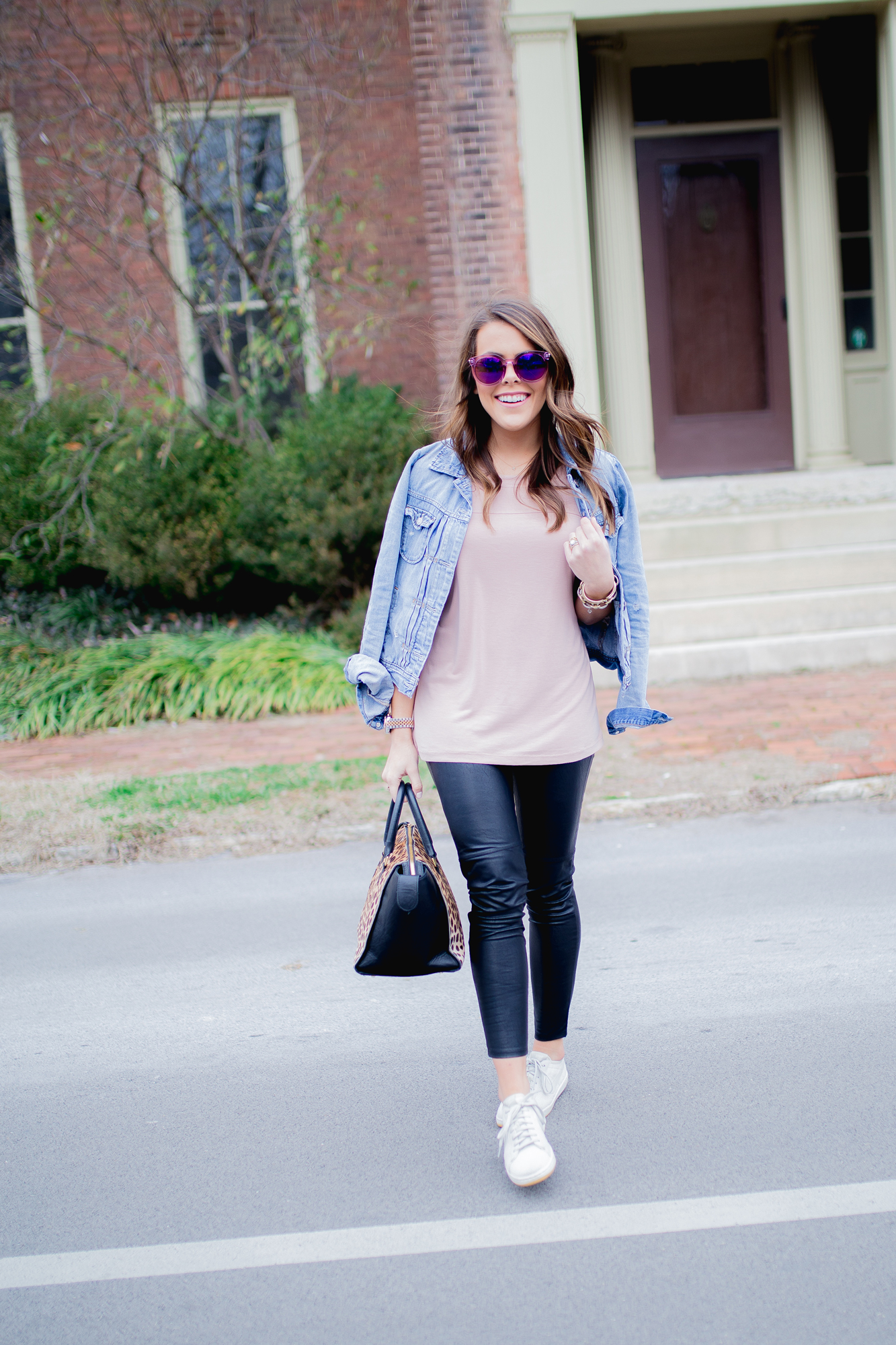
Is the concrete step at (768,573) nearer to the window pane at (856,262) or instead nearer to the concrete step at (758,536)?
the concrete step at (758,536)

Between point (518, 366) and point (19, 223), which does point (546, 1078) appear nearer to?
point (518, 366)

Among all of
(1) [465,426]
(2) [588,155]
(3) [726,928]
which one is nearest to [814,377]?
(2) [588,155]

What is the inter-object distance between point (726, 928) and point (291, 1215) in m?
2.13

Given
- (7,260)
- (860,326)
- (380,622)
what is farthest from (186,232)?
(380,622)

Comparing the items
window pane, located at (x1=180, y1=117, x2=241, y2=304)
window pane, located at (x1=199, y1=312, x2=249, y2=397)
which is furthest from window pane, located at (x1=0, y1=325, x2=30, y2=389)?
window pane, located at (x1=180, y1=117, x2=241, y2=304)

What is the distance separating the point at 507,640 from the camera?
9.48 ft

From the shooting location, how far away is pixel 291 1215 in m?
2.78

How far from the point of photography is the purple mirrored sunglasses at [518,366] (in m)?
2.85

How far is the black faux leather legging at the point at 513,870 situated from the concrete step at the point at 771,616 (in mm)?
5808

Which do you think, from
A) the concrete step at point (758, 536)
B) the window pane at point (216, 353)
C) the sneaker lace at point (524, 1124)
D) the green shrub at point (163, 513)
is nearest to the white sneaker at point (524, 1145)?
the sneaker lace at point (524, 1124)

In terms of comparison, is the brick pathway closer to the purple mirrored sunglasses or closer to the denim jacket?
the denim jacket

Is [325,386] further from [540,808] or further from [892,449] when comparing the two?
[540,808]

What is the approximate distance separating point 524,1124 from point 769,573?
6773 mm

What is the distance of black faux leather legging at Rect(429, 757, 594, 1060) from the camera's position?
110 inches
